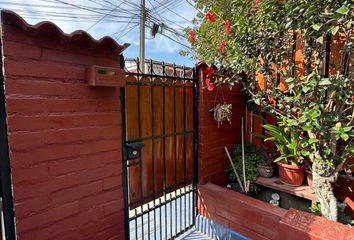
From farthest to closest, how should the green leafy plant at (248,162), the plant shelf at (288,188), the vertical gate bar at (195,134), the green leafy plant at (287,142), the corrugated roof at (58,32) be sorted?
the green leafy plant at (248,162) < the vertical gate bar at (195,134) < the green leafy plant at (287,142) < the plant shelf at (288,188) < the corrugated roof at (58,32)

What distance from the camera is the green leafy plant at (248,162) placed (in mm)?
2970

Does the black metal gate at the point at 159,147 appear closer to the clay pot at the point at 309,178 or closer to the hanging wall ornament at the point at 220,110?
the hanging wall ornament at the point at 220,110

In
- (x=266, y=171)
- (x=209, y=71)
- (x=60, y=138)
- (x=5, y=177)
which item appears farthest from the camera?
(x=266, y=171)

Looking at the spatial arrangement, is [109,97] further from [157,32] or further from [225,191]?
[157,32]

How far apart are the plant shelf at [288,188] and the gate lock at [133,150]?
1791 millimetres

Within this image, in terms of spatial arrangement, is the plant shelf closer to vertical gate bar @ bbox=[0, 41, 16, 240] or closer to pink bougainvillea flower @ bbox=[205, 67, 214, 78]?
pink bougainvillea flower @ bbox=[205, 67, 214, 78]

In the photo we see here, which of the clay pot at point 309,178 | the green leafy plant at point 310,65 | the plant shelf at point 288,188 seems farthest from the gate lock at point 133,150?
the clay pot at point 309,178

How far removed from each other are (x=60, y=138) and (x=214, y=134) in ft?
6.40

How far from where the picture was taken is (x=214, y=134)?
2.94m

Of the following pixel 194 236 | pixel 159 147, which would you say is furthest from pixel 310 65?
pixel 194 236

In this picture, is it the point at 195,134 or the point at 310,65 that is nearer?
the point at 310,65

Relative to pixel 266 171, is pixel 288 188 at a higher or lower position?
lower

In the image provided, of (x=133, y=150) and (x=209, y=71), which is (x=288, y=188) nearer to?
(x=209, y=71)

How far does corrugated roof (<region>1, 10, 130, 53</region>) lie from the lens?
47.6 inches
